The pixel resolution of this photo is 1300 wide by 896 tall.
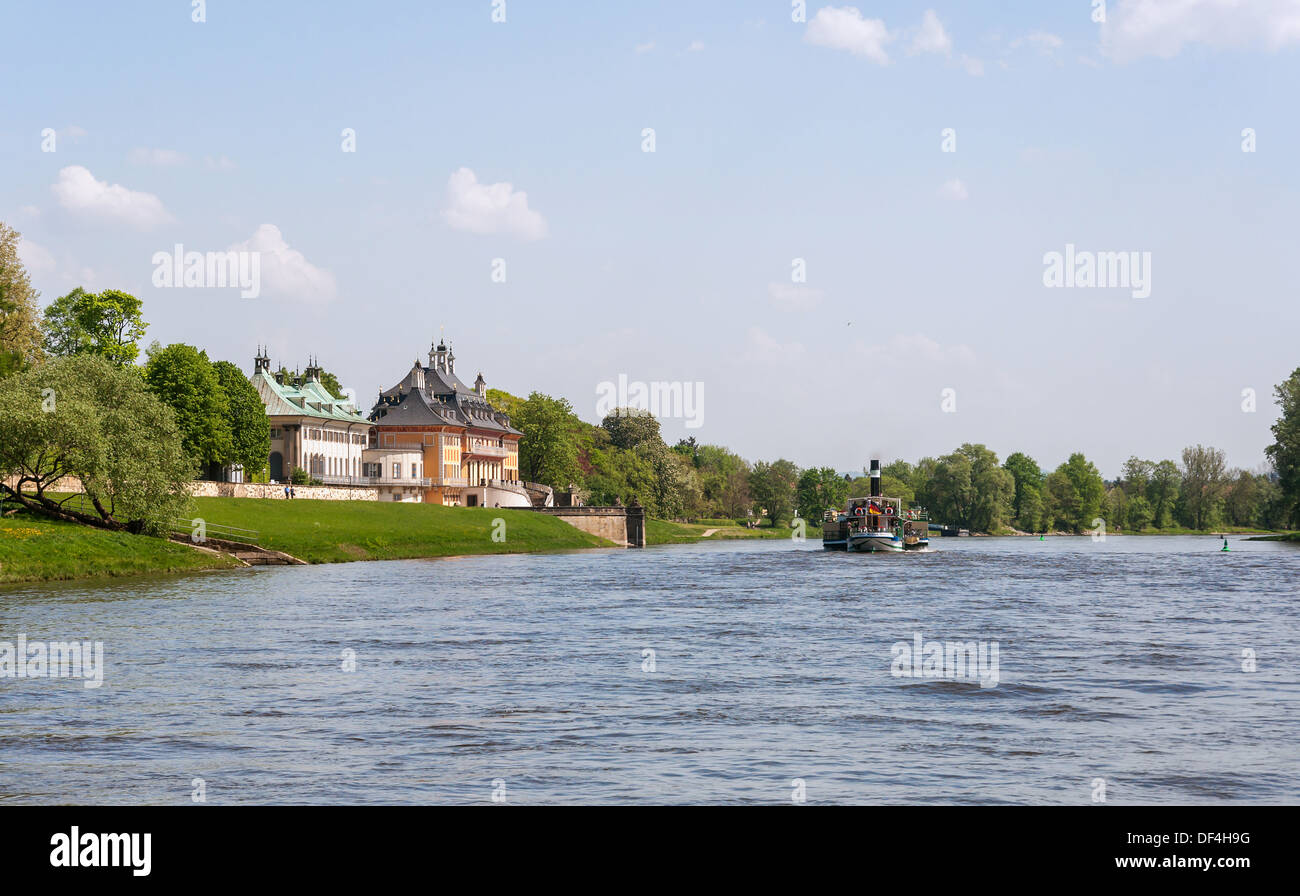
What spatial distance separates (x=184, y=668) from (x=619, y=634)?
12.7m

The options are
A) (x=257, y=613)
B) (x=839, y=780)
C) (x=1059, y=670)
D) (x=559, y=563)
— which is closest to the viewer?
(x=839, y=780)

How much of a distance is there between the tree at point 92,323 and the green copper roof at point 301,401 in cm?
2428

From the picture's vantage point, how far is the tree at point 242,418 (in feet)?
338

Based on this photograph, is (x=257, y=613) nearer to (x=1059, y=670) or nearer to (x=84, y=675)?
(x=84, y=675)

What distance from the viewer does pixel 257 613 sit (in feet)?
130

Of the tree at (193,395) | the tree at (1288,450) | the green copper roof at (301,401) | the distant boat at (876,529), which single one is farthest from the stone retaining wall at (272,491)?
the tree at (1288,450)

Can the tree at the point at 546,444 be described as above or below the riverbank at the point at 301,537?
above

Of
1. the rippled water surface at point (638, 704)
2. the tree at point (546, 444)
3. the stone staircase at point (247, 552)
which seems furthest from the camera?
the tree at point (546, 444)

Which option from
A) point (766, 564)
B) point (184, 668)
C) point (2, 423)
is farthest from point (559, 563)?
point (184, 668)

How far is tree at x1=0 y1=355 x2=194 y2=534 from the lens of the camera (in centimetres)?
5850

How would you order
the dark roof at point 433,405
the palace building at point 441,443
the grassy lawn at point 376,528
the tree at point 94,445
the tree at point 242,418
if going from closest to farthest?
the tree at point 94,445 → the grassy lawn at point 376,528 → the tree at point 242,418 → the palace building at point 441,443 → the dark roof at point 433,405

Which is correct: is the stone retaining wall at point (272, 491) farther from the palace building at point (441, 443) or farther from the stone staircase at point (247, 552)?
the palace building at point (441, 443)

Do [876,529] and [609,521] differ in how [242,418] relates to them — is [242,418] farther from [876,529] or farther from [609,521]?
[876,529]

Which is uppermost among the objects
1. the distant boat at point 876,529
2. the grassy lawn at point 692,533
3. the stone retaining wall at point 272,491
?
the stone retaining wall at point 272,491
